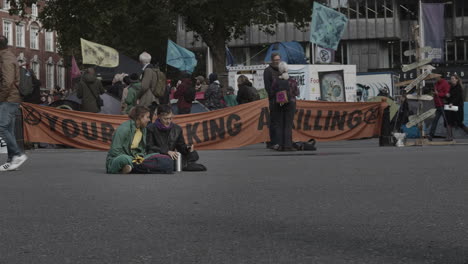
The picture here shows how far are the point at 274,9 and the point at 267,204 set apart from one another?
101ft

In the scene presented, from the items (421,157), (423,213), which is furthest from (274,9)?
(423,213)

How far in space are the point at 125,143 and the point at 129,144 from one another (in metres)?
0.06

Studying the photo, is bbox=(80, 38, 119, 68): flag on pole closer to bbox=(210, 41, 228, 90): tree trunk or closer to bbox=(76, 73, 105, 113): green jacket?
bbox=(76, 73, 105, 113): green jacket

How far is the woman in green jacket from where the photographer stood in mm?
13031

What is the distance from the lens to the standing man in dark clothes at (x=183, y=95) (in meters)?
22.6

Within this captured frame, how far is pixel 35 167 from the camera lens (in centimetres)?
1488

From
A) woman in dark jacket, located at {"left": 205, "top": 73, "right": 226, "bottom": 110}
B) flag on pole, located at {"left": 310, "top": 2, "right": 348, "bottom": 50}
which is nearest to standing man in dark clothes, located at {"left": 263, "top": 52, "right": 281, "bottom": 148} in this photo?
woman in dark jacket, located at {"left": 205, "top": 73, "right": 226, "bottom": 110}

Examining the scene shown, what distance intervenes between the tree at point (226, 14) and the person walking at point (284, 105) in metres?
18.4

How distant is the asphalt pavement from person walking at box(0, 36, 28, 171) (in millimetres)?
360

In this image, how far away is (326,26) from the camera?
3291 centimetres

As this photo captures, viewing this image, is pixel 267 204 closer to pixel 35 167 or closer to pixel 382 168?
pixel 382 168

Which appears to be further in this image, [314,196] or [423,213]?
[314,196]

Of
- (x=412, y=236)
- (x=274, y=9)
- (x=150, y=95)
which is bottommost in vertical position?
(x=412, y=236)

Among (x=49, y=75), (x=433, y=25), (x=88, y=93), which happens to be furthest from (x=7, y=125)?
(x=49, y=75)
